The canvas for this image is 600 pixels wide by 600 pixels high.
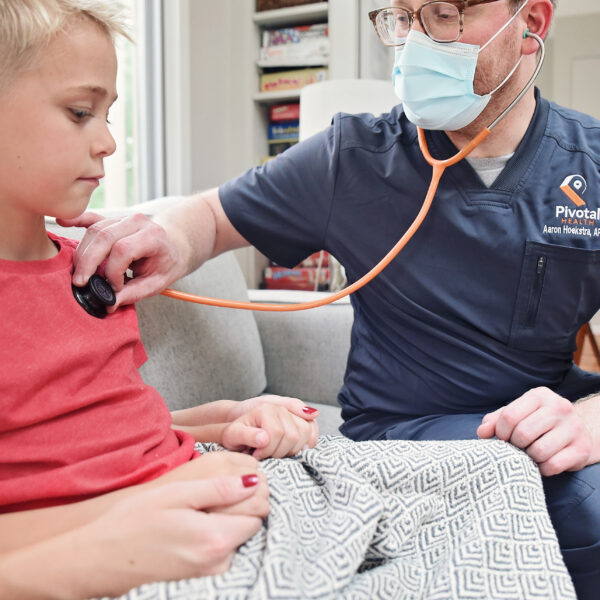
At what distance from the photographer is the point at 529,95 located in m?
1.19

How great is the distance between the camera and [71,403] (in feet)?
2.29

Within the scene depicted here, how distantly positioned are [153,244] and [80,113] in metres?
0.28

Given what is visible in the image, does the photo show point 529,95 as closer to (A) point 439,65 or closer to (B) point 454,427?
(A) point 439,65

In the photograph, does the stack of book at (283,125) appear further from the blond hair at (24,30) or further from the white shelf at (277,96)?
the blond hair at (24,30)

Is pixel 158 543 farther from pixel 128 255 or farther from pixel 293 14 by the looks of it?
pixel 293 14

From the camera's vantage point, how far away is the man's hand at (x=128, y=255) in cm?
84

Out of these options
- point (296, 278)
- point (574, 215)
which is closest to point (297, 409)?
point (574, 215)

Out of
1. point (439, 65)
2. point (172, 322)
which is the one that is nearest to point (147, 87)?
point (172, 322)

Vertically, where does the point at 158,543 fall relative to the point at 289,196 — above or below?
below

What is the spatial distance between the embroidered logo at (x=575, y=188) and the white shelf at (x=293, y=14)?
2.09 m

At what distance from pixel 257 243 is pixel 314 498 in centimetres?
66

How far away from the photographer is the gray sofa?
130 centimetres

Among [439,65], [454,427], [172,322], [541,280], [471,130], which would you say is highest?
[439,65]

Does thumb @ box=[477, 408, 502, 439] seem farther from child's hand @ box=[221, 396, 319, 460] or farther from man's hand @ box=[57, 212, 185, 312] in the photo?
man's hand @ box=[57, 212, 185, 312]
